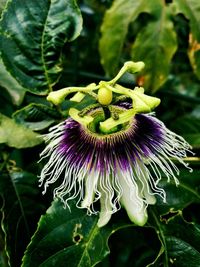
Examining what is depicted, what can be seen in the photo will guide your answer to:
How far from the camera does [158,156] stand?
3.15 feet

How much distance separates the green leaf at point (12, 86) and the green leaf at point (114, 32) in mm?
272

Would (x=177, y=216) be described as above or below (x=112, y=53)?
below

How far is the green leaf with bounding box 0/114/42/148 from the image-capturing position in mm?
991

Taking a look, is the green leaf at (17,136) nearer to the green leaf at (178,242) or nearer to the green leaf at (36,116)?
the green leaf at (36,116)

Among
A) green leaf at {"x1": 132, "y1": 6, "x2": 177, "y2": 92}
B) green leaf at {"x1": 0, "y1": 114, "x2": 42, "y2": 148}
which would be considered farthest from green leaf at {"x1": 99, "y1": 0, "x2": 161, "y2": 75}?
green leaf at {"x1": 0, "y1": 114, "x2": 42, "y2": 148}

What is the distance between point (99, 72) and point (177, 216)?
83 cm

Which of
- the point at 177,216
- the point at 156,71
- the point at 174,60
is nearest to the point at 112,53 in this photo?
the point at 156,71

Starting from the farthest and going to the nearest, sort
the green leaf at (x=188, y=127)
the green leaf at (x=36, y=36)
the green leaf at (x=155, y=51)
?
the green leaf at (x=188, y=127)
the green leaf at (x=155, y=51)
the green leaf at (x=36, y=36)

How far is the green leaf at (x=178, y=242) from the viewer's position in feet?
3.08

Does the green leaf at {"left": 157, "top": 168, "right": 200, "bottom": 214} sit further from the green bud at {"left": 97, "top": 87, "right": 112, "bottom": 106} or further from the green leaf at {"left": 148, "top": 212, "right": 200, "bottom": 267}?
the green bud at {"left": 97, "top": 87, "right": 112, "bottom": 106}

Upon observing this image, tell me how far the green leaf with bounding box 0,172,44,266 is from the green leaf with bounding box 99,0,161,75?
1.09 feet

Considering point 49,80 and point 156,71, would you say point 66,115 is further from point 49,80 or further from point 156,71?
point 156,71

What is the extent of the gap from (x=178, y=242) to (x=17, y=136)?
12.6 inches

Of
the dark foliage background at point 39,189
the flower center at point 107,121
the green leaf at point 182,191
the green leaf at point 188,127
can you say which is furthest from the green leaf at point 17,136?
the green leaf at point 188,127
